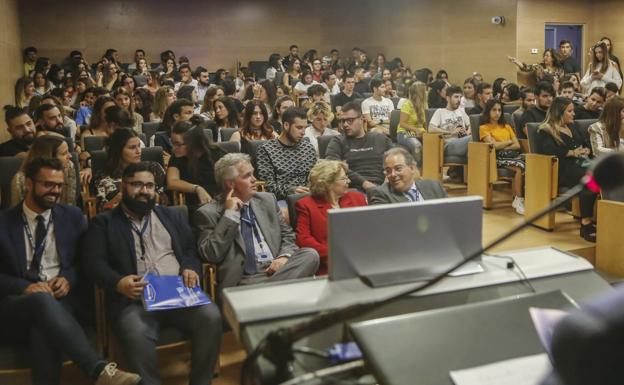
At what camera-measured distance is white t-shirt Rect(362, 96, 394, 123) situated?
7.69 meters

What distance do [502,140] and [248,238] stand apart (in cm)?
356

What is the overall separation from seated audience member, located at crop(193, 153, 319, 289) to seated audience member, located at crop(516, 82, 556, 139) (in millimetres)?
3508

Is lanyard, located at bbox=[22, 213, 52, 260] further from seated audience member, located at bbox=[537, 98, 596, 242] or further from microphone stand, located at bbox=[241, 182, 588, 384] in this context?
seated audience member, located at bbox=[537, 98, 596, 242]

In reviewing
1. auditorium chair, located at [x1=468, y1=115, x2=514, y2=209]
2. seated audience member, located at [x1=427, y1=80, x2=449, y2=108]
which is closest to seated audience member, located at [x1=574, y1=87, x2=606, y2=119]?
auditorium chair, located at [x1=468, y1=115, x2=514, y2=209]

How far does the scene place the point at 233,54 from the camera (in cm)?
1436

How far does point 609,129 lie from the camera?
5.11m

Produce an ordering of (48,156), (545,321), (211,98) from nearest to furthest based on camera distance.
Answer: (545,321)
(48,156)
(211,98)

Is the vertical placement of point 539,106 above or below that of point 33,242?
above

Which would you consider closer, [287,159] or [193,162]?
[193,162]

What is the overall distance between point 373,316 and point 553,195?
13.3 feet

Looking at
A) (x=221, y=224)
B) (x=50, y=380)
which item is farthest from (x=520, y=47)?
(x=50, y=380)

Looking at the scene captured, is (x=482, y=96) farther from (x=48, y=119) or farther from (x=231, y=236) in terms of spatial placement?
(x=231, y=236)

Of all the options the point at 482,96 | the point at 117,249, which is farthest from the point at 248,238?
the point at 482,96

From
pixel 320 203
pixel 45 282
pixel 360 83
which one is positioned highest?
pixel 360 83
